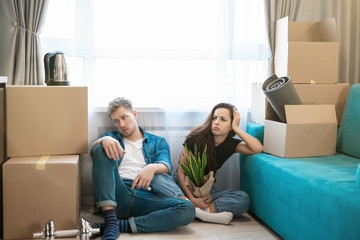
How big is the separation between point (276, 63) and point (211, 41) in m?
0.51

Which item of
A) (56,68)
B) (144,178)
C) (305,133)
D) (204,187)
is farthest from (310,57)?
(56,68)

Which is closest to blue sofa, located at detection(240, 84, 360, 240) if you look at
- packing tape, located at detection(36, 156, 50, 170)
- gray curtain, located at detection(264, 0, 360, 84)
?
gray curtain, located at detection(264, 0, 360, 84)

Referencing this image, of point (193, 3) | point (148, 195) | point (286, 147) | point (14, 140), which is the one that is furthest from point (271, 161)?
point (14, 140)

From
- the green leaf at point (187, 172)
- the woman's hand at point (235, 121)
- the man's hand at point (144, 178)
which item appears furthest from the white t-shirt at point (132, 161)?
the woman's hand at point (235, 121)

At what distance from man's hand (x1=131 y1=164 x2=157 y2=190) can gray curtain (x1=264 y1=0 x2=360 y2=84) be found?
134 centimetres

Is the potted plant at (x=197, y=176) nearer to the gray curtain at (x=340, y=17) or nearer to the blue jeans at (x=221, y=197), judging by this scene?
the blue jeans at (x=221, y=197)

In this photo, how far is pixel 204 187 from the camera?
259 cm

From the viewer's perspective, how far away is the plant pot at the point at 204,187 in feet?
8.47

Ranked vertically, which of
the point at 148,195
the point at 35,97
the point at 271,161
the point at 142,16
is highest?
the point at 142,16

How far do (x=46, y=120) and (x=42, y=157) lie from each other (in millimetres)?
218

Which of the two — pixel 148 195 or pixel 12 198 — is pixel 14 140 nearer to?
pixel 12 198

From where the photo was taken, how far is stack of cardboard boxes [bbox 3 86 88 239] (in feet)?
7.16

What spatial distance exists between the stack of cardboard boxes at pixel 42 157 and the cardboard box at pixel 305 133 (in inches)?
46.5

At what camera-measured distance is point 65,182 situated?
2.22m
